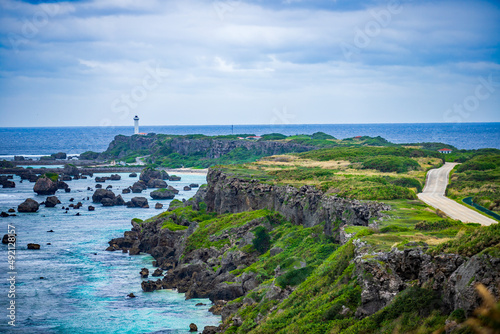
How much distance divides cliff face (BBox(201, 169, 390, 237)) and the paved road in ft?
19.0

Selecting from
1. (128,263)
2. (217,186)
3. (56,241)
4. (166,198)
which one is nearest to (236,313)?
(128,263)

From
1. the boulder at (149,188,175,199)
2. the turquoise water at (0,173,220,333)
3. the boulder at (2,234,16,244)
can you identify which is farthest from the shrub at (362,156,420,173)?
the boulder at (149,188,175,199)

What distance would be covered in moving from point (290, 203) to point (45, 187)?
93950mm

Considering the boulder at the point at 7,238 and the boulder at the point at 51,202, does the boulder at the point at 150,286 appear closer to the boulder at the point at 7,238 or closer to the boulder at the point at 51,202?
the boulder at the point at 7,238

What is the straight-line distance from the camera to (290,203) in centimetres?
5838

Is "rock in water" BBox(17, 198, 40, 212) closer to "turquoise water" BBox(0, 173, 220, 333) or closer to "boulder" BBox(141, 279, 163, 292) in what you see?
"turquoise water" BBox(0, 173, 220, 333)

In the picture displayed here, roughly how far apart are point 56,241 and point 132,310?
36927mm

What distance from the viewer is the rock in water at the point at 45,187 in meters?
133

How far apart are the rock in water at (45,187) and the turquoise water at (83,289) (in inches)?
1464

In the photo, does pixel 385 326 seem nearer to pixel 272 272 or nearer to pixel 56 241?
pixel 272 272

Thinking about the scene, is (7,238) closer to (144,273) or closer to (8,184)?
(144,273)

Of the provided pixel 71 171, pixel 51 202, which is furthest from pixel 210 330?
pixel 71 171

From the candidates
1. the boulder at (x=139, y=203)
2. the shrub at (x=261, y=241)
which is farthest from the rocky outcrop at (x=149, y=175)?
the shrub at (x=261, y=241)

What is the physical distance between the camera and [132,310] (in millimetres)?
48312
